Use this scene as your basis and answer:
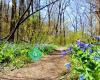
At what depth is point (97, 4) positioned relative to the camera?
2223 centimetres

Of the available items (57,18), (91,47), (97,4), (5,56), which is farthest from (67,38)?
(91,47)

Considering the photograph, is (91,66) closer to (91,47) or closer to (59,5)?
(91,47)

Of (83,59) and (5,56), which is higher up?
(83,59)

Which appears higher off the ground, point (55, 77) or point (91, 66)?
point (91, 66)

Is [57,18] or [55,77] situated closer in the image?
[55,77]

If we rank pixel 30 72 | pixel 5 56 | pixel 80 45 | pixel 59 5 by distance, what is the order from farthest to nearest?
1. pixel 59 5
2. pixel 5 56
3. pixel 30 72
4. pixel 80 45

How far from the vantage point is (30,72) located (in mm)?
7352

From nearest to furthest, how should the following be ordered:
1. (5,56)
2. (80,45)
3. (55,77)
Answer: (80,45), (55,77), (5,56)

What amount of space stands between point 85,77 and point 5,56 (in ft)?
24.1

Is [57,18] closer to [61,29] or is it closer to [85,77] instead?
[61,29]

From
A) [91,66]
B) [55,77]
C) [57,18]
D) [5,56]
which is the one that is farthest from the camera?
[57,18]

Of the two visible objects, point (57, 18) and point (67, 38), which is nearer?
point (57, 18)

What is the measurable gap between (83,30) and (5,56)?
153ft

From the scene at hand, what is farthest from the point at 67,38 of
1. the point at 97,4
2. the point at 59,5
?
the point at 97,4
